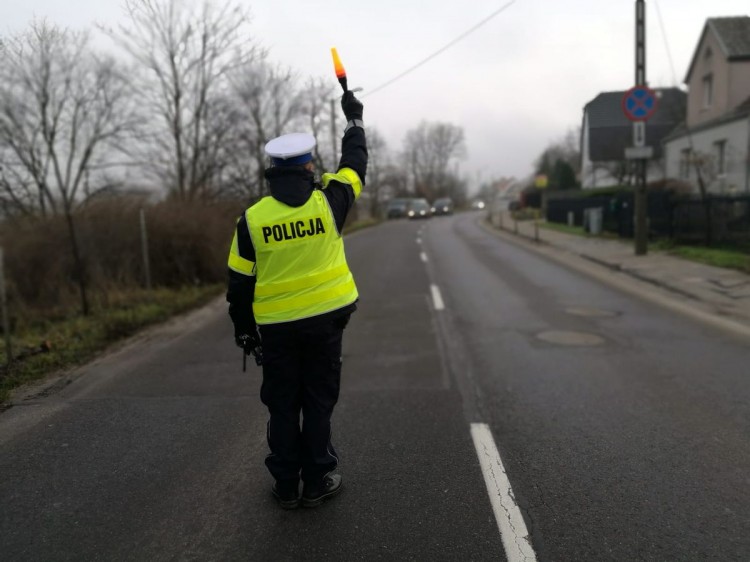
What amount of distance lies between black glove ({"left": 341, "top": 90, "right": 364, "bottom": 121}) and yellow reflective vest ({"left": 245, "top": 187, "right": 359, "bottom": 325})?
628 millimetres

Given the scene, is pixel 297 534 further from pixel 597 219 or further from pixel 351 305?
pixel 597 219

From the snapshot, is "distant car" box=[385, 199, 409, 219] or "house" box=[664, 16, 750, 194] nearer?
"house" box=[664, 16, 750, 194]

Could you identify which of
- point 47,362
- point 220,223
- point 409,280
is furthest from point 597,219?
point 47,362

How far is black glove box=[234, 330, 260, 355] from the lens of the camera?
3.55m

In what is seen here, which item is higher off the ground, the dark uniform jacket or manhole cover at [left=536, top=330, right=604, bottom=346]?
the dark uniform jacket

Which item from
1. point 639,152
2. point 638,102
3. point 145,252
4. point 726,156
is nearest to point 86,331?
point 145,252

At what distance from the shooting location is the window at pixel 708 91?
90.5 ft

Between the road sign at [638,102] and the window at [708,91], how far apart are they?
15449mm

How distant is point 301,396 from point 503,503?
4.16 feet

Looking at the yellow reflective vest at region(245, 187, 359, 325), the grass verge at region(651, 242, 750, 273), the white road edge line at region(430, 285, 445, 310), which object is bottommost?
the grass verge at region(651, 242, 750, 273)

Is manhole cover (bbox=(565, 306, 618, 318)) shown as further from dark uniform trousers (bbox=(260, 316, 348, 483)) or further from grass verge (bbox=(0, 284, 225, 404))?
dark uniform trousers (bbox=(260, 316, 348, 483))

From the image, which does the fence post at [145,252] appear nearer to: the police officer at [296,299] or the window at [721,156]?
the police officer at [296,299]

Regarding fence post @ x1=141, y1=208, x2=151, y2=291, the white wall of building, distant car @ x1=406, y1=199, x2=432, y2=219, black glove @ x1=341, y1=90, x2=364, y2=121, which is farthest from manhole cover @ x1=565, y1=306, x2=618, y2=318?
distant car @ x1=406, y1=199, x2=432, y2=219

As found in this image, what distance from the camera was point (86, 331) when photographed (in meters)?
8.56
